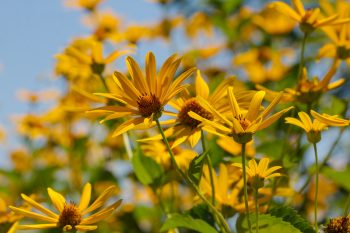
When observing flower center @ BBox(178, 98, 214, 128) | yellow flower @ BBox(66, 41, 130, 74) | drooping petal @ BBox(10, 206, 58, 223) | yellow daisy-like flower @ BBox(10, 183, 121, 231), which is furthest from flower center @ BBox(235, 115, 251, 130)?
yellow flower @ BBox(66, 41, 130, 74)

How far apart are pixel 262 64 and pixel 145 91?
4.80 ft

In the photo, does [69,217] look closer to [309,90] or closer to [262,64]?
[309,90]

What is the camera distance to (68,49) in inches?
52.7

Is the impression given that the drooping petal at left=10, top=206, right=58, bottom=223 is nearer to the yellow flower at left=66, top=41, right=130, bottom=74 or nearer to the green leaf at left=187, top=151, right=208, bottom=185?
the green leaf at left=187, top=151, right=208, bottom=185

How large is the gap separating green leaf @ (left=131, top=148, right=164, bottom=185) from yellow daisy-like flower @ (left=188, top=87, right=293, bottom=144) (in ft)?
0.96

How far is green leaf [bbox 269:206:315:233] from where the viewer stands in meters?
0.89

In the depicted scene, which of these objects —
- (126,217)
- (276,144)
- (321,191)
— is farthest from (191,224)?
(321,191)

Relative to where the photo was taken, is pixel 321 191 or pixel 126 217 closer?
pixel 126 217

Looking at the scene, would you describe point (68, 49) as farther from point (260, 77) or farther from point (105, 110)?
point (260, 77)

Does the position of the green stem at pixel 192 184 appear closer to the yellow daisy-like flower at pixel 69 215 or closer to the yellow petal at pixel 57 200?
the yellow daisy-like flower at pixel 69 215

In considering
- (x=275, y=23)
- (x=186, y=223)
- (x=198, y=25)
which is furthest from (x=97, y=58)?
(x=198, y=25)

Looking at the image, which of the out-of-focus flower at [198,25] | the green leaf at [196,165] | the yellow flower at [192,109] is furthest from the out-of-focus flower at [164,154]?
the out-of-focus flower at [198,25]

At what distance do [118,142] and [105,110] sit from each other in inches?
49.5

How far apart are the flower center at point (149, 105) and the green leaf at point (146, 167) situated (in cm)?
26
